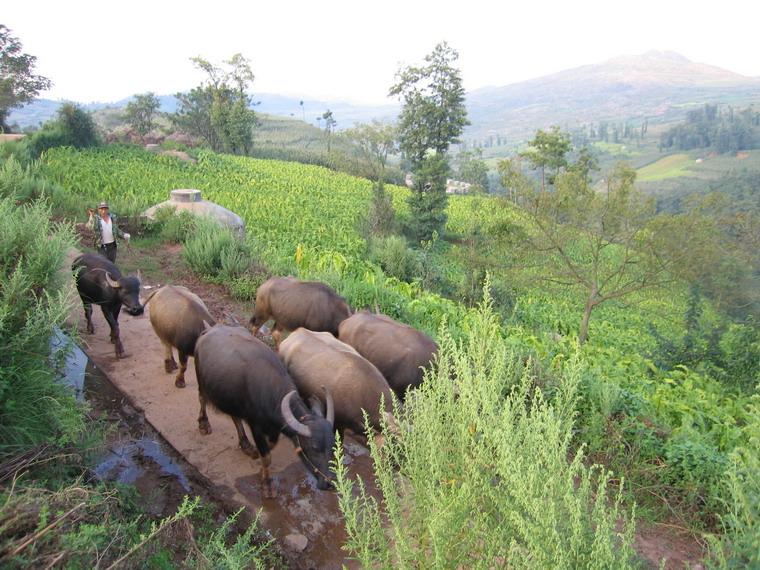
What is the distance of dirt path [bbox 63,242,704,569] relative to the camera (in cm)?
462

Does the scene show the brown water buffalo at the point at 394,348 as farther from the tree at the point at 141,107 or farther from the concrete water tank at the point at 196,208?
the tree at the point at 141,107

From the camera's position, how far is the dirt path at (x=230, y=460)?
4.64m

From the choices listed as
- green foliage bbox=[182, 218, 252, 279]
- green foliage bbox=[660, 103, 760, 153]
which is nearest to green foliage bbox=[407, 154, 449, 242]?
green foliage bbox=[182, 218, 252, 279]

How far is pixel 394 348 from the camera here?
6574 millimetres

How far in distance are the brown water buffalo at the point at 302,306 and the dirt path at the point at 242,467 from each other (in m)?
1.59

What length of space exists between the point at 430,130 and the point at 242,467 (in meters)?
27.7

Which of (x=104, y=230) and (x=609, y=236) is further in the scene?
(x=609, y=236)

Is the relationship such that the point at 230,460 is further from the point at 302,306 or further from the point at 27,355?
the point at 302,306

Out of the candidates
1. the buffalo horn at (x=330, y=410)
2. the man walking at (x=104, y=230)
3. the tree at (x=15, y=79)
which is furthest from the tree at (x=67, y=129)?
the buffalo horn at (x=330, y=410)

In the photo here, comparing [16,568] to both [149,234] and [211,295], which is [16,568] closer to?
[211,295]

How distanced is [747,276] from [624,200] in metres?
9.27

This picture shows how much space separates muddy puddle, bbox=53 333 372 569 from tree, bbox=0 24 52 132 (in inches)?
1522

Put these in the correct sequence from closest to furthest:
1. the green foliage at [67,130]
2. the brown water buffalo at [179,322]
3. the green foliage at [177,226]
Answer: the brown water buffalo at [179,322] < the green foliage at [177,226] < the green foliage at [67,130]

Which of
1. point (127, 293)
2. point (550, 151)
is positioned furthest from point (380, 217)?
point (550, 151)
